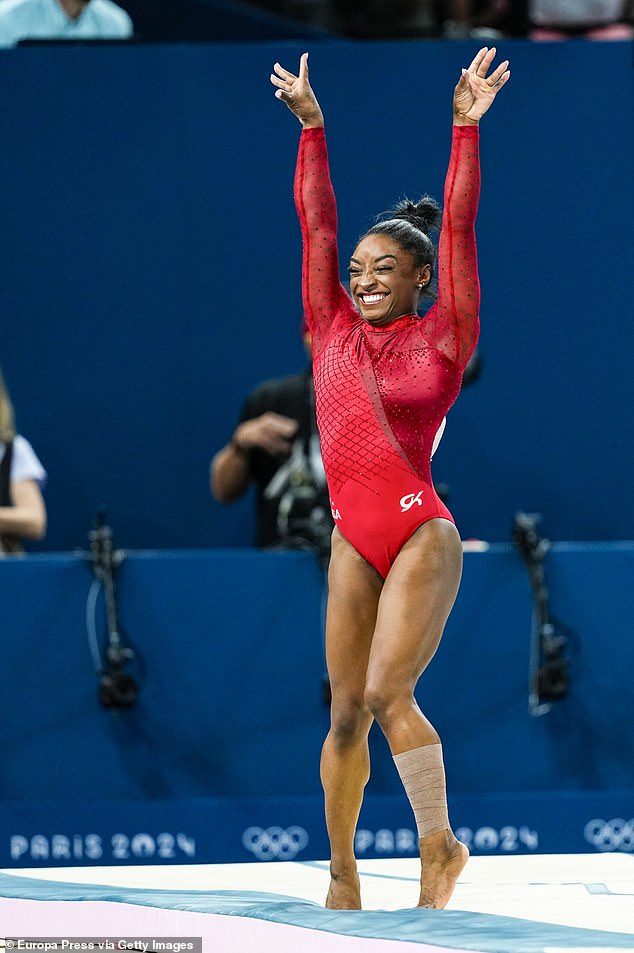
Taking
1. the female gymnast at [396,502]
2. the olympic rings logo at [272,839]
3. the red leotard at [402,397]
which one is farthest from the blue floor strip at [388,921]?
the olympic rings logo at [272,839]

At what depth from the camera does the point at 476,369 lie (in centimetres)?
536

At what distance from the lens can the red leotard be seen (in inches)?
123

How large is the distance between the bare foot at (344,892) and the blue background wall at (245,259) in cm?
306

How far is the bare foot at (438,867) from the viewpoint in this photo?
119 inches

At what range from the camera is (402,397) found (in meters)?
3.14

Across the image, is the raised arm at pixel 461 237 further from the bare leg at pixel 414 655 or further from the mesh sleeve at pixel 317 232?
the bare leg at pixel 414 655

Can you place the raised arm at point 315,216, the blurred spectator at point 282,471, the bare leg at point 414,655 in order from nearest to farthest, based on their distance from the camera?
the bare leg at point 414,655
the raised arm at point 315,216
the blurred spectator at point 282,471

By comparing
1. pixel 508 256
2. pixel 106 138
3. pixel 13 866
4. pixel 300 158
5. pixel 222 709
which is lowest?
pixel 13 866

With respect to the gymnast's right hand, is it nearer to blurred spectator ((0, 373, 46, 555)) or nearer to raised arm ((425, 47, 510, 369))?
raised arm ((425, 47, 510, 369))

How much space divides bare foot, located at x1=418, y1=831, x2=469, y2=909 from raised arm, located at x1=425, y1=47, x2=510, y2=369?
1045 mm

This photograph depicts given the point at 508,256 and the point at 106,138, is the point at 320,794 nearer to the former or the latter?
the point at 508,256

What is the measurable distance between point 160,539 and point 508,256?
1.92m

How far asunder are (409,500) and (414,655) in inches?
13.8

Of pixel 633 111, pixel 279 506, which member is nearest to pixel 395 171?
pixel 633 111
